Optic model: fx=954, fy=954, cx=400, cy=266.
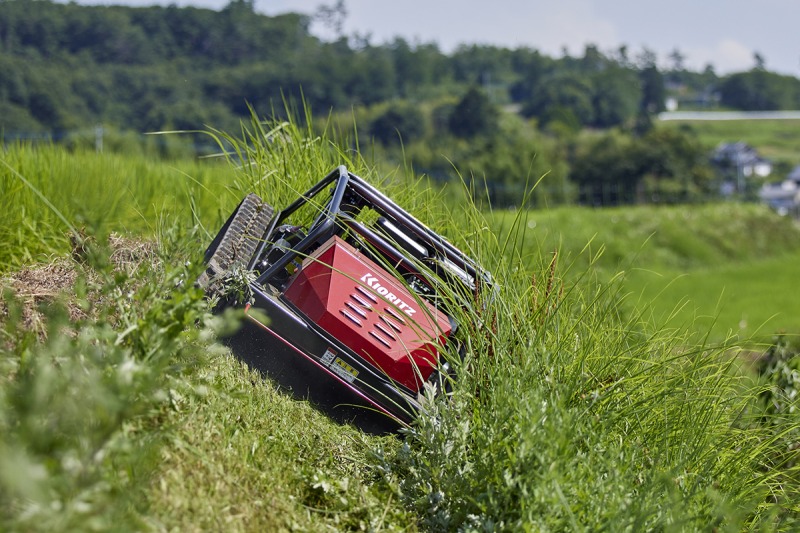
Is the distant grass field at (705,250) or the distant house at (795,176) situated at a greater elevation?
the distant grass field at (705,250)

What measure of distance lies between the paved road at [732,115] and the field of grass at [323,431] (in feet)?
447

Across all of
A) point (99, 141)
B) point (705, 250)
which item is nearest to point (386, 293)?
point (99, 141)

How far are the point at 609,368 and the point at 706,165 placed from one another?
63.8m

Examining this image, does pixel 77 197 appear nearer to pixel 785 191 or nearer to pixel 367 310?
pixel 367 310

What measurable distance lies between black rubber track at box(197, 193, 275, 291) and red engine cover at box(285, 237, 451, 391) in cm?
33

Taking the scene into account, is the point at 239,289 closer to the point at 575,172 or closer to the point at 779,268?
the point at 779,268

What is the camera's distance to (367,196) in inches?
170

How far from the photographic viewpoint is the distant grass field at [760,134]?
4750 inches

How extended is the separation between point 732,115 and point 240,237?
516 ft

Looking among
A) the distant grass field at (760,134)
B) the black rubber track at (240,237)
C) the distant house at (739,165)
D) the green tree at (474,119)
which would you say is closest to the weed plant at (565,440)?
the black rubber track at (240,237)

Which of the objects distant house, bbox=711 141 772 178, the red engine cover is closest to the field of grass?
the red engine cover

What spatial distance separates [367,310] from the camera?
13.5ft

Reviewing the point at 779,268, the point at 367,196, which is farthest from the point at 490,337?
→ the point at 779,268

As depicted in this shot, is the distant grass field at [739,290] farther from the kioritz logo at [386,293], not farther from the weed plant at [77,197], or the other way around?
the kioritz logo at [386,293]
